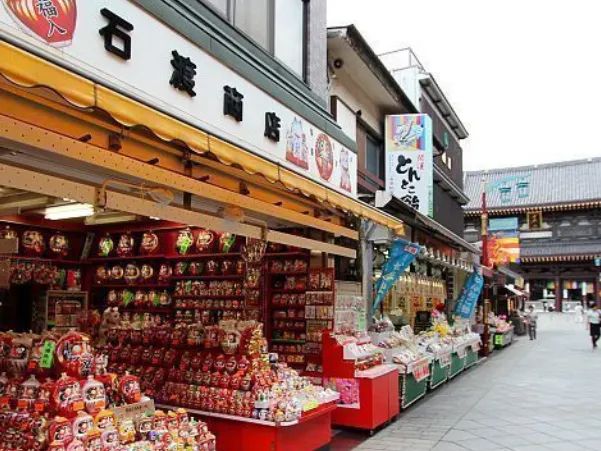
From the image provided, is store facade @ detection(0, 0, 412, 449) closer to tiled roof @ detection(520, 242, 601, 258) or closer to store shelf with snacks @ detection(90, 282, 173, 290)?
store shelf with snacks @ detection(90, 282, 173, 290)

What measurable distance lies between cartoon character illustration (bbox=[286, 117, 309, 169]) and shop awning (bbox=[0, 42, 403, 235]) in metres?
1.78

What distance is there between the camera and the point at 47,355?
4918 millimetres

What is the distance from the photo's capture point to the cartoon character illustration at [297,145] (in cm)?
823

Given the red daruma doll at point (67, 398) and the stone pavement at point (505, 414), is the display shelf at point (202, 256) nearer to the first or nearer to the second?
the stone pavement at point (505, 414)

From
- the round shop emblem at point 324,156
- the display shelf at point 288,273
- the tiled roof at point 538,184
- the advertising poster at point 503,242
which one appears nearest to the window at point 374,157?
the round shop emblem at point 324,156

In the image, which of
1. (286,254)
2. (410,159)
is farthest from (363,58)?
(286,254)

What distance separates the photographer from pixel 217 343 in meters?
7.16

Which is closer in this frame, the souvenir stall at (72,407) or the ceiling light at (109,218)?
the souvenir stall at (72,407)

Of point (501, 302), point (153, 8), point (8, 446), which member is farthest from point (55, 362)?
point (501, 302)

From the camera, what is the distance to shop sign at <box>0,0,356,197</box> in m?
4.28

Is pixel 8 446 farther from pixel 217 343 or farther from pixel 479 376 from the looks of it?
pixel 479 376

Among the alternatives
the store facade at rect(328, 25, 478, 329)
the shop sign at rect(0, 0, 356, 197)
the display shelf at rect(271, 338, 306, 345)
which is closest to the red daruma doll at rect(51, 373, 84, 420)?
the shop sign at rect(0, 0, 356, 197)

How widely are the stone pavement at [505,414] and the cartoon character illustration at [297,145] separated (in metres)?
4.09

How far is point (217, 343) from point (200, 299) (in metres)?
3.56
